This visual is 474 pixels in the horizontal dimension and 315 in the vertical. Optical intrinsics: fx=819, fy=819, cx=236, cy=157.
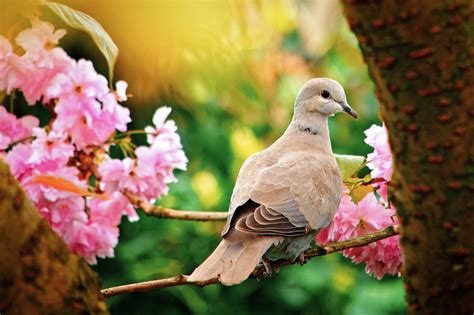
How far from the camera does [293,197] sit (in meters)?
1.21

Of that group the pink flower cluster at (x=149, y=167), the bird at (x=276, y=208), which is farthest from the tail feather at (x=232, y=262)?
the pink flower cluster at (x=149, y=167)

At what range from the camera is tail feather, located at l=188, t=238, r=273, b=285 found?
40.4 inches

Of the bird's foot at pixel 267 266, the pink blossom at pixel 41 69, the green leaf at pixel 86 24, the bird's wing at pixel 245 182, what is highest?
the green leaf at pixel 86 24

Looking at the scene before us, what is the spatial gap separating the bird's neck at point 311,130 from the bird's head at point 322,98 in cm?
1

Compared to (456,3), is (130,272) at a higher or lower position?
lower

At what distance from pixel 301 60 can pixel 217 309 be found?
1471 mm

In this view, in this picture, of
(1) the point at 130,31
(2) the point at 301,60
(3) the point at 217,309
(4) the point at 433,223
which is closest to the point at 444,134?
(4) the point at 433,223

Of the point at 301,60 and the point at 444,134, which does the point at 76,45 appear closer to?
the point at 444,134

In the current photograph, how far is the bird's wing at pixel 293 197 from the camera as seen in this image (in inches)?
45.6

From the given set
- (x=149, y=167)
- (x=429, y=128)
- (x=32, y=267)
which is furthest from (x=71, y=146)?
(x=429, y=128)

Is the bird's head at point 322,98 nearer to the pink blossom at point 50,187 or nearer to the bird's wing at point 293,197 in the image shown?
the bird's wing at point 293,197

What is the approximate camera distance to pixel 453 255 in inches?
28.0

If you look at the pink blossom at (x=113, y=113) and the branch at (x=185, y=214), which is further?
the pink blossom at (x=113, y=113)

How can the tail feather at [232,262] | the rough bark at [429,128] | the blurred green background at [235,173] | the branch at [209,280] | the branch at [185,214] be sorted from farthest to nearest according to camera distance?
the blurred green background at [235,173] < the branch at [185,214] < the tail feather at [232,262] < the branch at [209,280] < the rough bark at [429,128]
